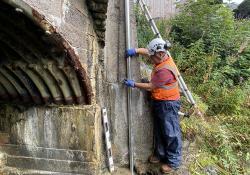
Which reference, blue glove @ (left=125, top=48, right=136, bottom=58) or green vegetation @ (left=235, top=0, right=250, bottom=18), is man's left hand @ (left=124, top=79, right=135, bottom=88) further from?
green vegetation @ (left=235, top=0, right=250, bottom=18)

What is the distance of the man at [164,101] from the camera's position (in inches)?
198

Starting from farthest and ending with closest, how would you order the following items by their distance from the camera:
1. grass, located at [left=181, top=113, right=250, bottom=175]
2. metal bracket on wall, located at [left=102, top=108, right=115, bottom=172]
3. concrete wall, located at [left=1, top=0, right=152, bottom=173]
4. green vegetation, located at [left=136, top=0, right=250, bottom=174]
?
1. green vegetation, located at [left=136, top=0, right=250, bottom=174]
2. grass, located at [left=181, top=113, right=250, bottom=175]
3. metal bracket on wall, located at [left=102, top=108, right=115, bottom=172]
4. concrete wall, located at [left=1, top=0, right=152, bottom=173]

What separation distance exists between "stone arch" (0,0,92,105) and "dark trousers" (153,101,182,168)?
120cm

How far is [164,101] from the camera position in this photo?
5.17m

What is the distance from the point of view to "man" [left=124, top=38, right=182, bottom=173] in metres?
5.04

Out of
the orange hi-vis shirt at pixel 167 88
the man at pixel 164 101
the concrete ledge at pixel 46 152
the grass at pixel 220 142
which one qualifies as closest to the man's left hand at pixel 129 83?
the man at pixel 164 101

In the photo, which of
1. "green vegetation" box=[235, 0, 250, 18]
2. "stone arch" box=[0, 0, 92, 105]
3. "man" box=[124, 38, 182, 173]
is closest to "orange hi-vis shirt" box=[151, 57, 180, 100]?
"man" box=[124, 38, 182, 173]

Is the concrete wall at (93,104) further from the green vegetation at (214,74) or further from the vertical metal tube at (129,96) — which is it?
the green vegetation at (214,74)

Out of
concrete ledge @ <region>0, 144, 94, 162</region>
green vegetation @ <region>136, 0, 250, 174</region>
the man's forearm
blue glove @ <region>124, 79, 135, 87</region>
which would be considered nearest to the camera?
concrete ledge @ <region>0, 144, 94, 162</region>

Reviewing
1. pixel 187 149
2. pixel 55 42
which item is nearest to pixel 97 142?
pixel 55 42

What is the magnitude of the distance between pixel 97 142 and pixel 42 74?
1.11 m

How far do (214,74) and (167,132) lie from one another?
3.00m

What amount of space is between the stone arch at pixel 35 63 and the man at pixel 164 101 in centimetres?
107

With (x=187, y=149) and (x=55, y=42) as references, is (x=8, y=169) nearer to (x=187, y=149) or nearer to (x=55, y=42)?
(x=55, y=42)
